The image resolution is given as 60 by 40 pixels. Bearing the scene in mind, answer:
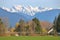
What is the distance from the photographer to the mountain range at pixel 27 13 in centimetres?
251

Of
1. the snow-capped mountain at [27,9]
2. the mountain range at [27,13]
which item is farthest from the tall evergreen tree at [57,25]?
the snow-capped mountain at [27,9]

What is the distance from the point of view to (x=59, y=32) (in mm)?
2559

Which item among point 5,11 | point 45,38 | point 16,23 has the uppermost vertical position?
point 5,11

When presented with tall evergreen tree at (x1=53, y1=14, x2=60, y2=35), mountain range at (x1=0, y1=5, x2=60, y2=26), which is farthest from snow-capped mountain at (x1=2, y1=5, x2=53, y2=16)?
tall evergreen tree at (x1=53, y1=14, x2=60, y2=35)

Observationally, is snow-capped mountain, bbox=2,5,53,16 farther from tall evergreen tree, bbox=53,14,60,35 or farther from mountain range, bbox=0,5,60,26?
tall evergreen tree, bbox=53,14,60,35

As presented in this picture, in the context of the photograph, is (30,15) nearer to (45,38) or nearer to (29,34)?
(29,34)

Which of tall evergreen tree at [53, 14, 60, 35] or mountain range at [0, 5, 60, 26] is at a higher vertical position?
mountain range at [0, 5, 60, 26]

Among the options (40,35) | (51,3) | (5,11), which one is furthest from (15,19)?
(51,3)

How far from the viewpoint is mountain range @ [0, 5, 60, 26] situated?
8.23 ft

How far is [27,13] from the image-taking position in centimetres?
252

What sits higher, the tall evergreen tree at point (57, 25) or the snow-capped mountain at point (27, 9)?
the snow-capped mountain at point (27, 9)

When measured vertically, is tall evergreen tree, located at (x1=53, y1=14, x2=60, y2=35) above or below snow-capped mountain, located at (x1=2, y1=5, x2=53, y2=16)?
below

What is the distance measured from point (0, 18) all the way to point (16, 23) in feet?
1.03

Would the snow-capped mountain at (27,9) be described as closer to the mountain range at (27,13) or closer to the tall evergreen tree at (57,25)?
the mountain range at (27,13)
